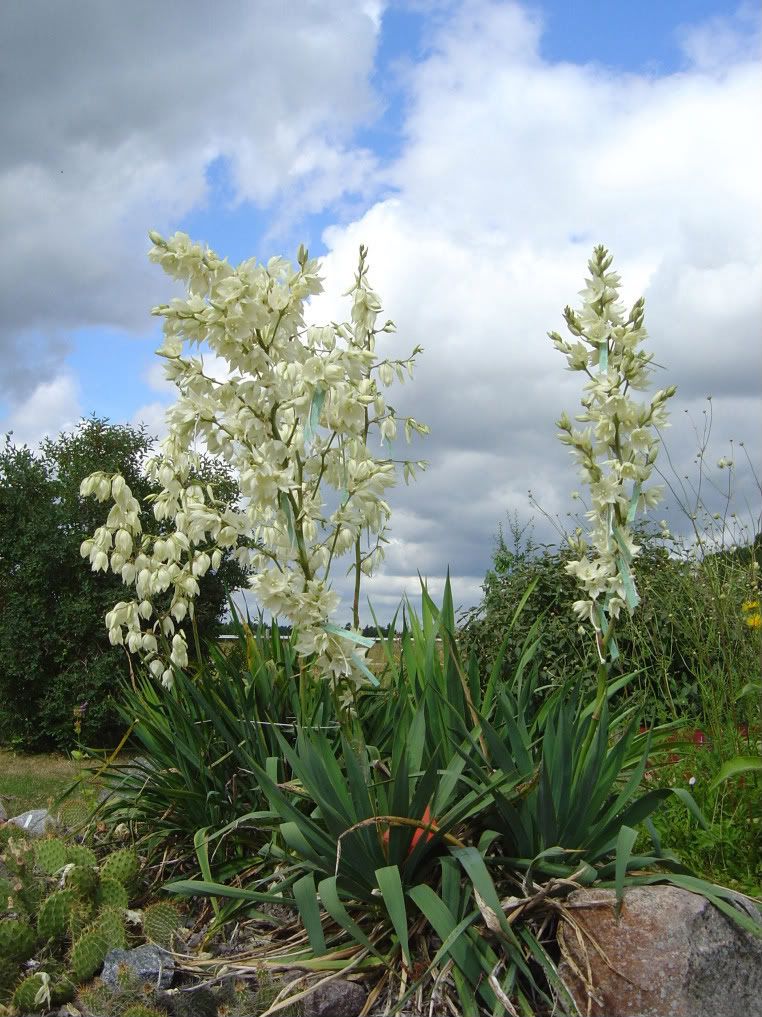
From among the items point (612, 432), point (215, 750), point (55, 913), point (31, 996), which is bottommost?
point (31, 996)

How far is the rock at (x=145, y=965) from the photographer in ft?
10.3

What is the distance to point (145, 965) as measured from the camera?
3197 mm

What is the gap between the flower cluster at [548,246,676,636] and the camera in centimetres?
297

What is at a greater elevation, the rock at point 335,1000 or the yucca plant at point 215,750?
the yucca plant at point 215,750

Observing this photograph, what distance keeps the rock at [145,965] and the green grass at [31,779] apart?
3.68 meters

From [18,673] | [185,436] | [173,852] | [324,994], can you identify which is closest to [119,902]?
[173,852]

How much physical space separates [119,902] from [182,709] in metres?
0.87

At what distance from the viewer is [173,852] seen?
418 centimetres

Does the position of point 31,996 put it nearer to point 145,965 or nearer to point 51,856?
point 145,965

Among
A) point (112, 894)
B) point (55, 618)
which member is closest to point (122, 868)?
point (112, 894)

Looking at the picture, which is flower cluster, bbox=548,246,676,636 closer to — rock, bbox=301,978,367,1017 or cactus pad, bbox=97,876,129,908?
rock, bbox=301,978,367,1017

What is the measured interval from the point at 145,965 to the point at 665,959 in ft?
5.74

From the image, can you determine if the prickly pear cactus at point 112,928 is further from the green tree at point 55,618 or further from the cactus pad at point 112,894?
the green tree at point 55,618

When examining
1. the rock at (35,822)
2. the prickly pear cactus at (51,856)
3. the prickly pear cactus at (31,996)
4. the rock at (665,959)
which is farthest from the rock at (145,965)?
the rock at (35,822)
